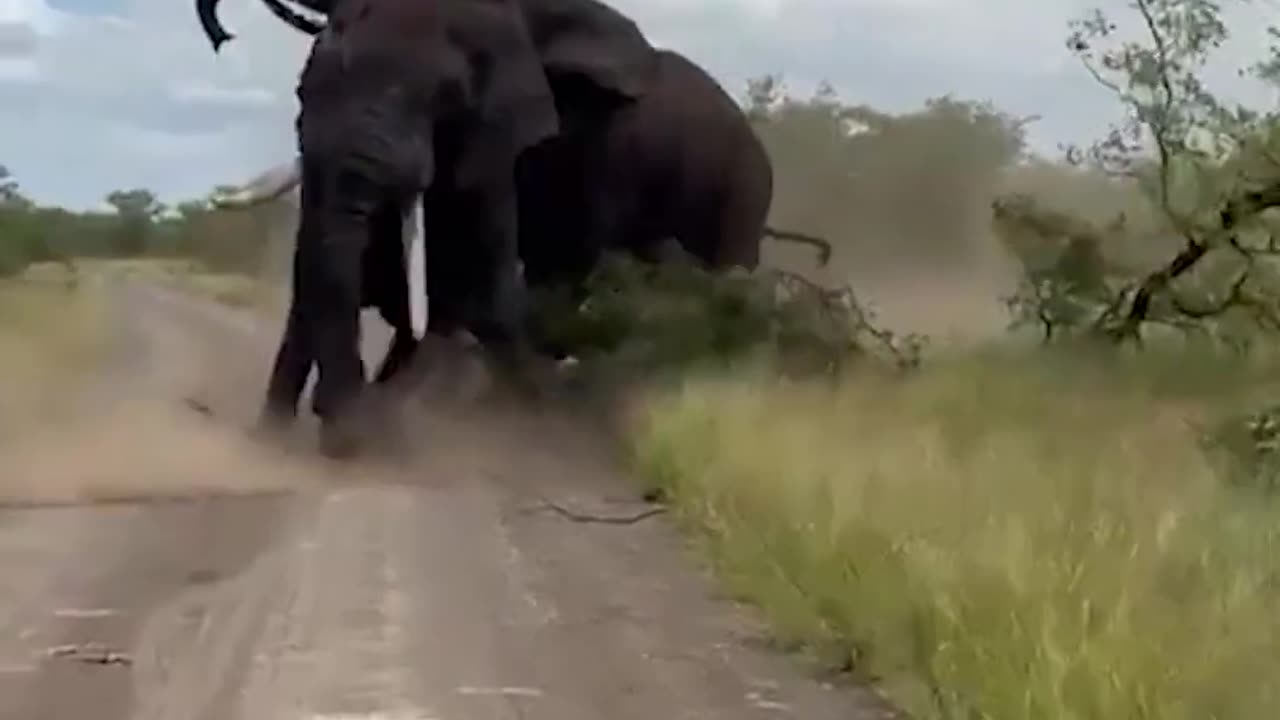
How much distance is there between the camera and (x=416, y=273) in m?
13.0

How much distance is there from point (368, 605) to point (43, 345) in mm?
13428

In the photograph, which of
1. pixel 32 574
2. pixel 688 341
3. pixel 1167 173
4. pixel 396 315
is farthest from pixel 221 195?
pixel 32 574

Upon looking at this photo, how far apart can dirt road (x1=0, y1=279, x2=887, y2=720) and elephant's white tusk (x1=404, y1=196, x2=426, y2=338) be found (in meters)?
1.74

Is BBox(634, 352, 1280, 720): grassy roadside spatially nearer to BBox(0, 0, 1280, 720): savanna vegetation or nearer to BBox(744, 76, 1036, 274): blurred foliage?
BBox(0, 0, 1280, 720): savanna vegetation

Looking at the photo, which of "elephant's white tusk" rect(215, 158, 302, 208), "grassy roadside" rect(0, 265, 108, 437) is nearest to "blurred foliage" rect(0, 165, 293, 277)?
"grassy roadside" rect(0, 265, 108, 437)

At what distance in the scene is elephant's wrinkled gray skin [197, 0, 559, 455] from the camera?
1152 centimetres

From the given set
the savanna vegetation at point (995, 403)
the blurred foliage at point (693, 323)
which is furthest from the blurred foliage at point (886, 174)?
the blurred foliage at point (693, 323)

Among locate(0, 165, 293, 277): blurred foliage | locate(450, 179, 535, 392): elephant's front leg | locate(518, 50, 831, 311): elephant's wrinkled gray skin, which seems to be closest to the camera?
locate(450, 179, 535, 392): elephant's front leg

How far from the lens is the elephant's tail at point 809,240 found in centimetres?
1800

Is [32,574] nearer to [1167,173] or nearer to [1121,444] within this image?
[1121,444]

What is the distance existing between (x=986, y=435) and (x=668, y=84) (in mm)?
6160

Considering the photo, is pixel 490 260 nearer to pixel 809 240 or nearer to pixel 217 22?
pixel 217 22

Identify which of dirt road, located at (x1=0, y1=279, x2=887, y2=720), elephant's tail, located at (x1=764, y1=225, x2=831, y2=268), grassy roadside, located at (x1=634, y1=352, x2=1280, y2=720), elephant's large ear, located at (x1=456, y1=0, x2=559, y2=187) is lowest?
dirt road, located at (x1=0, y1=279, x2=887, y2=720)

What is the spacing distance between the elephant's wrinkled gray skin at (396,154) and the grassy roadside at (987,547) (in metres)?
1.54
